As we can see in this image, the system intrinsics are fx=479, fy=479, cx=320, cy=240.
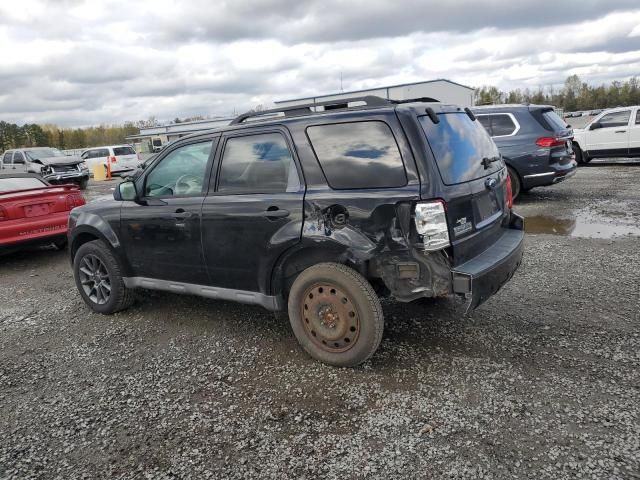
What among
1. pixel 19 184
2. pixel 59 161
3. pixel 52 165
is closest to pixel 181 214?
pixel 19 184

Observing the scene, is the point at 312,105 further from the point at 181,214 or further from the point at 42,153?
the point at 42,153

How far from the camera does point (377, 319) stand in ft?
A: 11.0

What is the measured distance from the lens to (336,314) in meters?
3.50

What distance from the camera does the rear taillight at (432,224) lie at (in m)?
3.14

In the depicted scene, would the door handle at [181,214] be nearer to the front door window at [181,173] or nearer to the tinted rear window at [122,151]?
the front door window at [181,173]

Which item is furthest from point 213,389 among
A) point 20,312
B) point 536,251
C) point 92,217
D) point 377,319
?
point 536,251

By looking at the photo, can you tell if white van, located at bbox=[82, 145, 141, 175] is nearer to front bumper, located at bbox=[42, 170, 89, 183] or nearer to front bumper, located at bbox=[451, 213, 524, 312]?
front bumper, located at bbox=[42, 170, 89, 183]

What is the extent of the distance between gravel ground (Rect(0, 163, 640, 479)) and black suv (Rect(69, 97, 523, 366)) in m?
0.46

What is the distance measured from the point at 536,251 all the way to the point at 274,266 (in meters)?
4.08

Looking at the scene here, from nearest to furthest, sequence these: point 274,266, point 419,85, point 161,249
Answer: point 274,266, point 161,249, point 419,85

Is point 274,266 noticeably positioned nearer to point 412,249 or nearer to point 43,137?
point 412,249

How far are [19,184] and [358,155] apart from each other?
7.05 metres

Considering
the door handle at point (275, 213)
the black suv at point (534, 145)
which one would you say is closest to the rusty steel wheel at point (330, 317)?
the door handle at point (275, 213)

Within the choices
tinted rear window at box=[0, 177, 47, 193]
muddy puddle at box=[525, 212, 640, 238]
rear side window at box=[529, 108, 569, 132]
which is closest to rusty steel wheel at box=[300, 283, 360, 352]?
muddy puddle at box=[525, 212, 640, 238]
